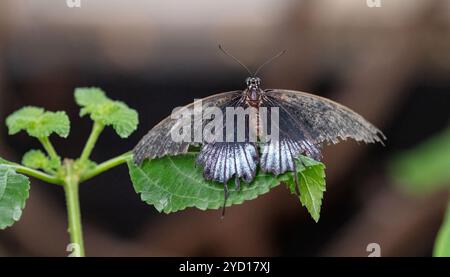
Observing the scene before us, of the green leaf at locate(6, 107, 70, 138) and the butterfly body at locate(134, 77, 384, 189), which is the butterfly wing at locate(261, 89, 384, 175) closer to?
the butterfly body at locate(134, 77, 384, 189)

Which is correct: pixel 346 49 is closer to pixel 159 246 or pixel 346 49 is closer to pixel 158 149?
pixel 159 246

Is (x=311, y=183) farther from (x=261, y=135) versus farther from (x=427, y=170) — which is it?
(x=427, y=170)

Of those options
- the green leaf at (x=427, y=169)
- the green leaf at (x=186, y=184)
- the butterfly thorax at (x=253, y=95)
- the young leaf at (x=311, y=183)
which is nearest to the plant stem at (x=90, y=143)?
the green leaf at (x=186, y=184)

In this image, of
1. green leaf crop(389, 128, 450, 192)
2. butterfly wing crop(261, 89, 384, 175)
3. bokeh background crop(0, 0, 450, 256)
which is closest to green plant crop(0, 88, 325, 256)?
butterfly wing crop(261, 89, 384, 175)

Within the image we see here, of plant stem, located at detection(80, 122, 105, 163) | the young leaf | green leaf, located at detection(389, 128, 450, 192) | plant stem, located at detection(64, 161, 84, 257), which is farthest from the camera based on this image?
green leaf, located at detection(389, 128, 450, 192)

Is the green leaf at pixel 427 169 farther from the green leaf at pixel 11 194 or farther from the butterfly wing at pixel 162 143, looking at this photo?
the green leaf at pixel 11 194

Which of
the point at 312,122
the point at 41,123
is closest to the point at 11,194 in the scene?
the point at 41,123

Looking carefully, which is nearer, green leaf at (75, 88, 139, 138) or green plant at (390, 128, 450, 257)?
green leaf at (75, 88, 139, 138)

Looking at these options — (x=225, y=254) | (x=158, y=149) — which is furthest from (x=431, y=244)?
(x=158, y=149)
